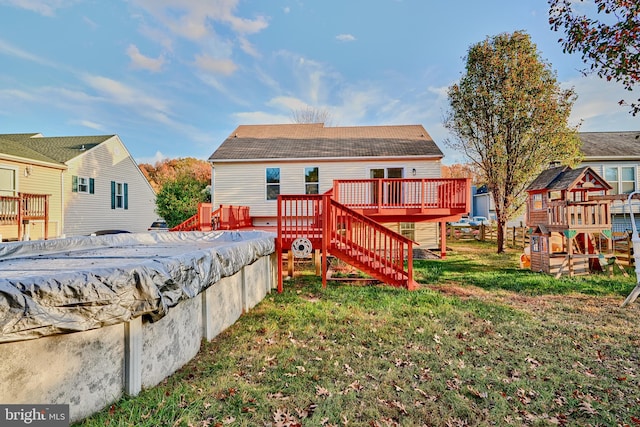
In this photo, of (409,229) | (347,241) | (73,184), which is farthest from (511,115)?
(73,184)

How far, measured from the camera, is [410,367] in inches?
132

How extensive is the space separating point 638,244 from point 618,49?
3561mm

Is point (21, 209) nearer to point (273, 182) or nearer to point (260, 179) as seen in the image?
point (260, 179)

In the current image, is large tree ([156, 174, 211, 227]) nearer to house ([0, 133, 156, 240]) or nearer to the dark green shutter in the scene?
house ([0, 133, 156, 240])

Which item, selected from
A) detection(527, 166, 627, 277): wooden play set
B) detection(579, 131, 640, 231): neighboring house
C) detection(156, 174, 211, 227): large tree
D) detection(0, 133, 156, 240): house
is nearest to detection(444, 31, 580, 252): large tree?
detection(527, 166, 627, 277): wooden play set

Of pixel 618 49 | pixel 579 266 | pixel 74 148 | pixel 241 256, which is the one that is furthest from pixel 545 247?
pixel 74 148

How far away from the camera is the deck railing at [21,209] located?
10.9 metres

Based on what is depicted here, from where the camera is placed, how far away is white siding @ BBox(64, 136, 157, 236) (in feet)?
49.0

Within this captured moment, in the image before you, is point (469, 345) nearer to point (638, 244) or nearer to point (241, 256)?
point (241, 256)

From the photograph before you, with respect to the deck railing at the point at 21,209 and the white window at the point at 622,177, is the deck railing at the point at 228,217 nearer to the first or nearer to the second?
the deck railing at the point at 21,209

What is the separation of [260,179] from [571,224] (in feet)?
37.8

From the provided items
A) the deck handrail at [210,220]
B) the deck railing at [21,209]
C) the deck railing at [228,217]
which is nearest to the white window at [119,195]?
the deck railing at [21,209]

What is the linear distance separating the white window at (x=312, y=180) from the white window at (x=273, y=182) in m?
1.32

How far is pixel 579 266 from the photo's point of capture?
8.36 m
